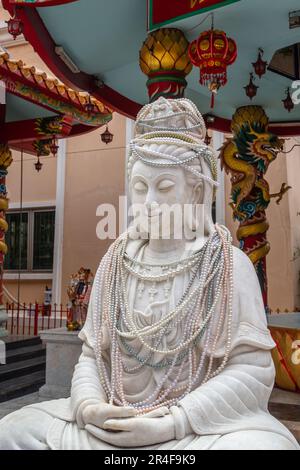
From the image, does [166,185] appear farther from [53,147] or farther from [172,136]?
[53,147]

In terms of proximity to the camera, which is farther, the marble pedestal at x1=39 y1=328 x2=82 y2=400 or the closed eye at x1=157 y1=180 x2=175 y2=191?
the marble pedestal at x1=39 y1=328 x2=82 y2=400

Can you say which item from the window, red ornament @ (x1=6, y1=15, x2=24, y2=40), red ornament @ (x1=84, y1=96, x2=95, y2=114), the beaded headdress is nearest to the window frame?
the window

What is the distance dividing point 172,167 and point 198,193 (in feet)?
0.67

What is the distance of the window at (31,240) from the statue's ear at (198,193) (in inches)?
316

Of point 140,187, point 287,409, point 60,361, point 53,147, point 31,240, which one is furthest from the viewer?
point 31,240

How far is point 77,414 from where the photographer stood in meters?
1.89

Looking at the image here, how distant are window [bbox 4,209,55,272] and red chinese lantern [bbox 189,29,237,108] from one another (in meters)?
6.77

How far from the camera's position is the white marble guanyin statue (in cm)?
179

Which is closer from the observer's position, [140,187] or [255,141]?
[140,187]

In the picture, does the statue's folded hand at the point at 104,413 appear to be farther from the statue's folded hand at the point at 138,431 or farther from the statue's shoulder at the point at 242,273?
the statue's shoulder at the point at 242,273

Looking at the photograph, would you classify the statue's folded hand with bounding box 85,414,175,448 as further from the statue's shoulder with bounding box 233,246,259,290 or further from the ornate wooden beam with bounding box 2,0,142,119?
the ornate wooden beam with bounding box 2,0,142,119

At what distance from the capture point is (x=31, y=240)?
404 inches

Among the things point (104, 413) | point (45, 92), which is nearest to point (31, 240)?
point (45, 92)
